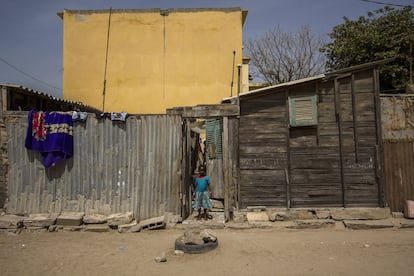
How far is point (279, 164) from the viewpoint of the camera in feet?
28.5

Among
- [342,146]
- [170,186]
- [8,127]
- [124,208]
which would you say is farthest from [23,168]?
[342,146]

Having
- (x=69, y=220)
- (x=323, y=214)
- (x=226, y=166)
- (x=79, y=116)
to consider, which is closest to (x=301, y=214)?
(x=323, y=214)

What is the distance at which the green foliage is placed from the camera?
14.9 metres

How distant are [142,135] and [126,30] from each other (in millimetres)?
11638

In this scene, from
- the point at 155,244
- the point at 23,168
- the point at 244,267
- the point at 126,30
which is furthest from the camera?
the point at 126,30

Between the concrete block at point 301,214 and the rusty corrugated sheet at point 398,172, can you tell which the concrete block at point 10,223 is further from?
the rusty corrugated sheet at point 398,172

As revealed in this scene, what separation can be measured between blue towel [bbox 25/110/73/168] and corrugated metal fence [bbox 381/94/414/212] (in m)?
8.60

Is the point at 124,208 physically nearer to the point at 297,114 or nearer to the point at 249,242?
the point at 249,242

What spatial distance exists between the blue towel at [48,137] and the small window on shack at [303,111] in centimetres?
602

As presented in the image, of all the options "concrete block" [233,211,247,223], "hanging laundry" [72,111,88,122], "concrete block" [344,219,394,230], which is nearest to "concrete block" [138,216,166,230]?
"concrete block" [233,211,247,223]

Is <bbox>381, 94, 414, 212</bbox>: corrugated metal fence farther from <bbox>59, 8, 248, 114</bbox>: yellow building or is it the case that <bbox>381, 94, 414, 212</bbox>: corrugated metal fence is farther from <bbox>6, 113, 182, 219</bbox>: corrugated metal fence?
<bbox>59, 8, 248, 114</bbox>: yellow building

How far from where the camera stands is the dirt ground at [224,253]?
213 inches

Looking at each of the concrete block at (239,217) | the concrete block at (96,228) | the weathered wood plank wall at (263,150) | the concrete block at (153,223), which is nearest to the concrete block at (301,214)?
the weathered wood plank wall at (263,150)

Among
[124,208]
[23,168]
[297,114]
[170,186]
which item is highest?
[297,114]
